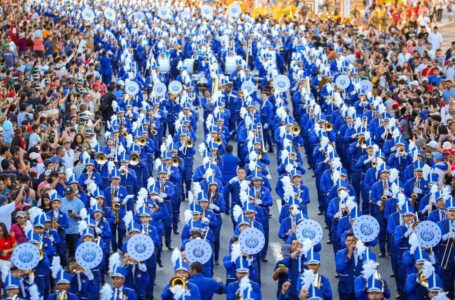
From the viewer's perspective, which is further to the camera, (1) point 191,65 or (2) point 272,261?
(1) point 191,65

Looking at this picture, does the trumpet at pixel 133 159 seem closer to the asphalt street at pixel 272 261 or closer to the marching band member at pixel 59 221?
the asphalt street at pixel 272 261

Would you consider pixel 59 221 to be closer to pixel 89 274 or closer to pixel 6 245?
pixel 6 245

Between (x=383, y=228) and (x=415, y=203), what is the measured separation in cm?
74

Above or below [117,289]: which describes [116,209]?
above

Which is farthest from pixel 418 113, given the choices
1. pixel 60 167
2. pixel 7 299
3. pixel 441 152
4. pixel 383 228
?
pixel 7 299

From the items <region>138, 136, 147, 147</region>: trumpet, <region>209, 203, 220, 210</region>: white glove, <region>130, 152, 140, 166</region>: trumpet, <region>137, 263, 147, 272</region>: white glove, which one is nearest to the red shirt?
<region>137, 263, 147, 272</region>: white glove

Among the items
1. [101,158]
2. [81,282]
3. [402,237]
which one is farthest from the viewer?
[101,158]

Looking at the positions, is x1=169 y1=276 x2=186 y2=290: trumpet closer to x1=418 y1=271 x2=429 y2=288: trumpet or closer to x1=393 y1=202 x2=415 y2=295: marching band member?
x1=418 y1=271 x2=429 y2=288: trumpet

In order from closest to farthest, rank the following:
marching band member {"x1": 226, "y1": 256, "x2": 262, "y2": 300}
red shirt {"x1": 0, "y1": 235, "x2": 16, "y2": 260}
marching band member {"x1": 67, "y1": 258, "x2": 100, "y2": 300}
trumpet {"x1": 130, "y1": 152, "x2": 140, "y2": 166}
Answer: marching band member {"x1": 226, "y1": 256, "x2": 262, "y2": 300} < marching band member {"x1": 67, "y1": 258, "x2": 100, "y2": 300} < red shirt {"x1": 0, "y1": 235, "x2": 16, "y2": 260} < trumpet {"x1": 130, "y1": 152, "x2": 140, "y2": 166}

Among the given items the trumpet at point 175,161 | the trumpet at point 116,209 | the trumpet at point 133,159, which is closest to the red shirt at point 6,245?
the trumpet at point 116,209

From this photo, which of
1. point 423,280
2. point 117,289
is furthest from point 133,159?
point 423,280

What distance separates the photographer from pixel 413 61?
104 ft

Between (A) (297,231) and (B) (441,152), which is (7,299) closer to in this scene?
(A) (297,231)

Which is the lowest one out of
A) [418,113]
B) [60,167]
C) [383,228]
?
[383,228]
